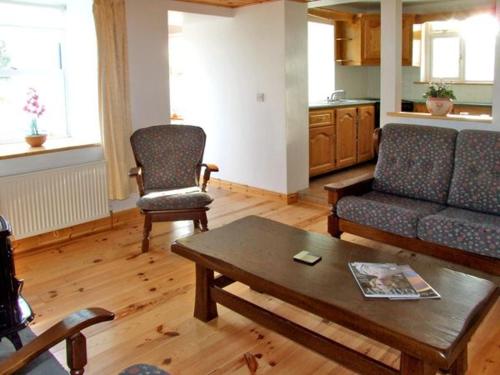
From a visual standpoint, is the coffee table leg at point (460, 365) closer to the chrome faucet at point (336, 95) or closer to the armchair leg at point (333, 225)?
the armchair leg at point (333, 225)

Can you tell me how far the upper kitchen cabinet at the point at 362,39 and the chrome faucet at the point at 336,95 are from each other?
43 cm

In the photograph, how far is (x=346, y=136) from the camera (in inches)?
240

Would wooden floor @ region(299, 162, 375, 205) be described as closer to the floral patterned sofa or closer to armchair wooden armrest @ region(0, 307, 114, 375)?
the floral patterned sofa

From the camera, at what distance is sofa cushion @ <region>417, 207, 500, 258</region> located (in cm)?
287

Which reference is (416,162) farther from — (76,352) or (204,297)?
(76,352)

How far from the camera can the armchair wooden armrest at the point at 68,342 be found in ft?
4.59

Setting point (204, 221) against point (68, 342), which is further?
point (204, 221)

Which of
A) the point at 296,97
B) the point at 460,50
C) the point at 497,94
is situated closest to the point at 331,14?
the point at 296,97

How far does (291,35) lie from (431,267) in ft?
10.8

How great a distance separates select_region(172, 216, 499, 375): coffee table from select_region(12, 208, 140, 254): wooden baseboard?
1.85 metres

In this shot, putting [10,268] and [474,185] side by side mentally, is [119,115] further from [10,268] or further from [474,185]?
[474,185]

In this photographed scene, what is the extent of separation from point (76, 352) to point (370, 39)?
5.96m

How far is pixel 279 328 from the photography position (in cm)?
235

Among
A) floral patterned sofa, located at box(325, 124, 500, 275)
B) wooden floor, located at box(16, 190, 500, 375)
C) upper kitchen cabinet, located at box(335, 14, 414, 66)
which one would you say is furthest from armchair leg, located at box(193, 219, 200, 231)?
upper kitchen cabinet, located at box(335, 14, 414, 66)
